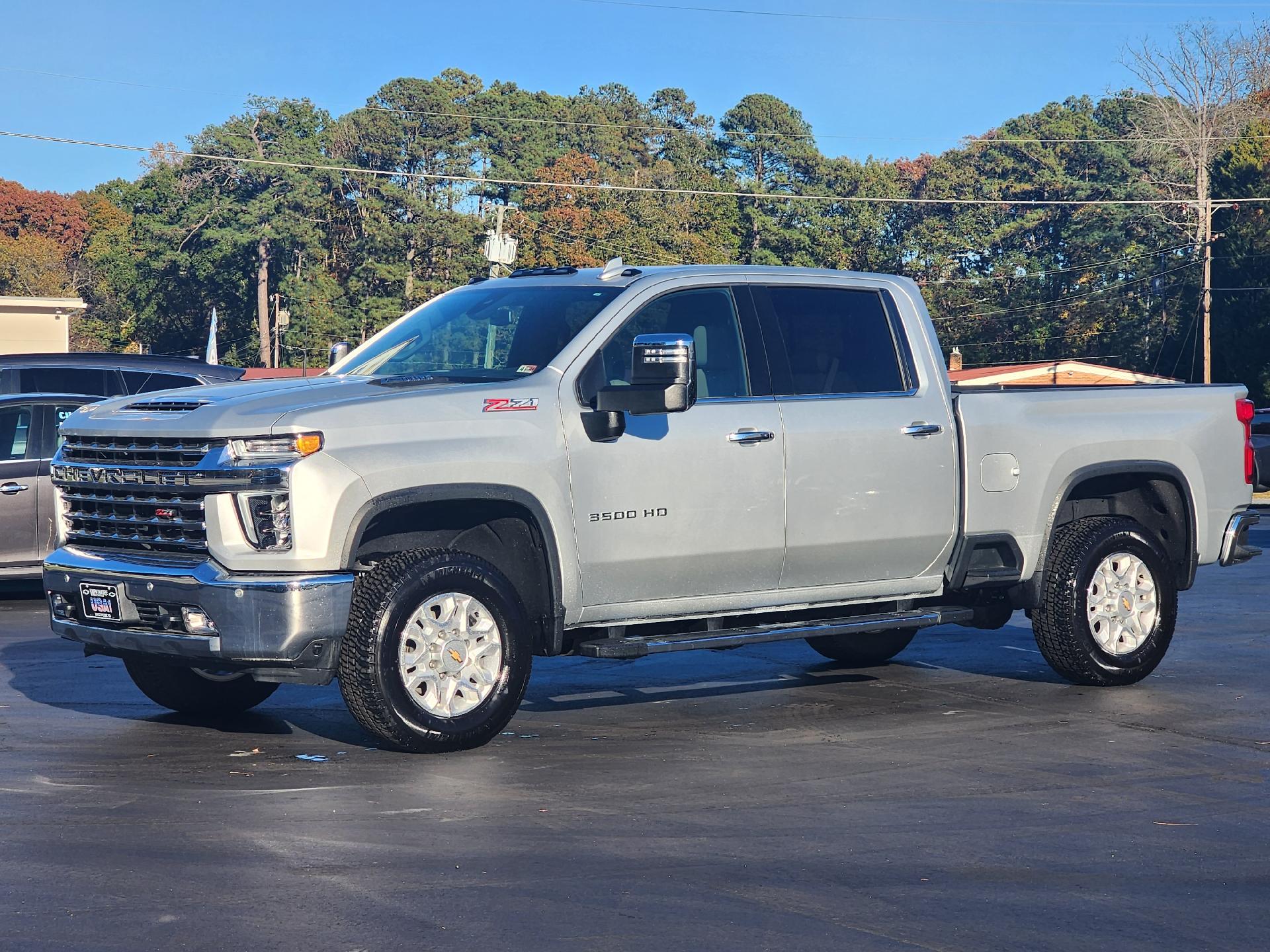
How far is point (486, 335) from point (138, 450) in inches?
71.2

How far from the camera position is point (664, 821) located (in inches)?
240

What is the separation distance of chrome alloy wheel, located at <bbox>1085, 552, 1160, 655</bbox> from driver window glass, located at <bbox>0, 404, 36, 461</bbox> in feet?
27.5

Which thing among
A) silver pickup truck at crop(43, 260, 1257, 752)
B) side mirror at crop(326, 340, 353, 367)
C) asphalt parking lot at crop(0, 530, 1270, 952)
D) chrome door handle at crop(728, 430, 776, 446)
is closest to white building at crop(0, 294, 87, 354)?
side mirror at crop(326, 340, 353, 367)

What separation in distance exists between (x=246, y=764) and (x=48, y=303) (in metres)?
45.0

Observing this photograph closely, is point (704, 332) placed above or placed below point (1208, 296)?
below

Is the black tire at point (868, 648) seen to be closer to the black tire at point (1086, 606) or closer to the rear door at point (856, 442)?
the black tire at point (1086, 606)

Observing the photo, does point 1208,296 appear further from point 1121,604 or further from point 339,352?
point 339,352

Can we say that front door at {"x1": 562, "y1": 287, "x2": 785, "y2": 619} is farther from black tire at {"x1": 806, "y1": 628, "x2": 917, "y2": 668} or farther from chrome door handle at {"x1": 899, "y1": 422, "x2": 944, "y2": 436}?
black tire at {"x1": 806, "y1": 628, "x2": 917, "y2": 668}

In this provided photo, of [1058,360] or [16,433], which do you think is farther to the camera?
[1058,360]

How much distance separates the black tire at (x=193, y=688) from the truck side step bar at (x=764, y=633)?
5.95 ft

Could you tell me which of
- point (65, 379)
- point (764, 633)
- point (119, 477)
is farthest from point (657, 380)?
point (65, 379)

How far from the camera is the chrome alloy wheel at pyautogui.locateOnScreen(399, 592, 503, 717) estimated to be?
23.5 ft

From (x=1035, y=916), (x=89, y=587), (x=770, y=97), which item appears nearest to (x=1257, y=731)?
(x=1035, y=916)

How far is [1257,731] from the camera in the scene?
8031 mm
